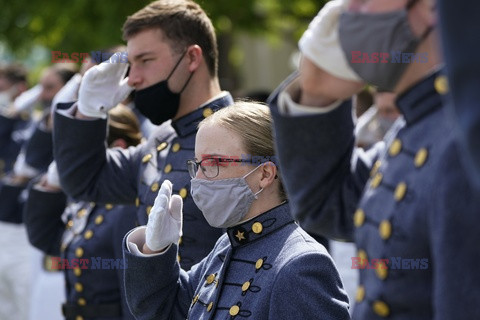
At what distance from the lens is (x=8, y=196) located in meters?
6.60

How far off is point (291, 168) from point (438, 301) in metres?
0.55

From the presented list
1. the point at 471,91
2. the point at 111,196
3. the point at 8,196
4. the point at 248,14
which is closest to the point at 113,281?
the point at 111,196

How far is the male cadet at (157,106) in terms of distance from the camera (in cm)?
385

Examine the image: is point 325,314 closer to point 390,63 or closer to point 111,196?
point 390,63

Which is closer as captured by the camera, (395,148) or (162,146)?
(395,148)

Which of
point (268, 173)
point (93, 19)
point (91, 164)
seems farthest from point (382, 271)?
point (93, 19)

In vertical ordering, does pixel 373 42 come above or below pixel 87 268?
above

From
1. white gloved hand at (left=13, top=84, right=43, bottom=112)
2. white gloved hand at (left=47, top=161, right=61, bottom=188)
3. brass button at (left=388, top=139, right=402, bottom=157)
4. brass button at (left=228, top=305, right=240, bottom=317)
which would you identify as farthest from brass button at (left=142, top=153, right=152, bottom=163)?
white gloved hand at (left=13, top=84, right=43, bottom=112)

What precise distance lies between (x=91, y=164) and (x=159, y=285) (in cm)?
124

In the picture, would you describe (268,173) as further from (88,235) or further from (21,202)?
(21,202)

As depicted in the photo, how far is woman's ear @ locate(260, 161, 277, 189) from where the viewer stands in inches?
124

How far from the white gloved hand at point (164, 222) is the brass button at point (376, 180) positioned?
104 centimetres

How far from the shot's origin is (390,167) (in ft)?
6.81

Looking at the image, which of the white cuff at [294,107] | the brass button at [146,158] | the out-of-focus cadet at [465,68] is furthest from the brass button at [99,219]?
the out-of-focus cadet at [465,68]
